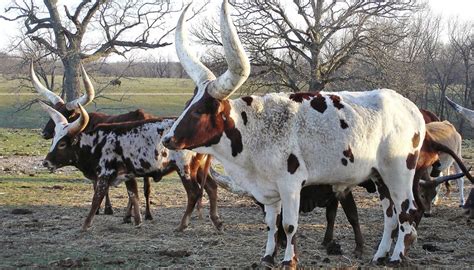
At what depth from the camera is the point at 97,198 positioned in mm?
10500

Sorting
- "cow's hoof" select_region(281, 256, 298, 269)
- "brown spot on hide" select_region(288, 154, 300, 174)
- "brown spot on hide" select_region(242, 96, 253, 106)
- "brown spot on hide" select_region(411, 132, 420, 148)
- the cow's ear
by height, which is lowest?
"cow's hoof" select_region(281, 256, 298, 269)

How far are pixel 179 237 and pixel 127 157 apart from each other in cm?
179

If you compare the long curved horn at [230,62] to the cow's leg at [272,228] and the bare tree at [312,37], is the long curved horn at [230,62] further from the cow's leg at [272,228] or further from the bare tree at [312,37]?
the bare tree at [312,37]

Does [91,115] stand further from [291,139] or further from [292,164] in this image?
[292,164]

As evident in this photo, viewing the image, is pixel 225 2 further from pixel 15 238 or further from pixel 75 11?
pixel 75 11

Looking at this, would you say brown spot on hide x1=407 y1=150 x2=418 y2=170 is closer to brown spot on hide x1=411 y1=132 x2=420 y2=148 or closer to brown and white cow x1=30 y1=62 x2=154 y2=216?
brown spot on hide x1=411 y1=132 x2=420 y2=148

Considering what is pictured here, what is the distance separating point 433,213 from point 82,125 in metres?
6.40

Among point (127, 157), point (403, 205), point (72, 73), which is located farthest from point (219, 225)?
point (72, 73)

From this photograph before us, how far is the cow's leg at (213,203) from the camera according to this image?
10.4 metres

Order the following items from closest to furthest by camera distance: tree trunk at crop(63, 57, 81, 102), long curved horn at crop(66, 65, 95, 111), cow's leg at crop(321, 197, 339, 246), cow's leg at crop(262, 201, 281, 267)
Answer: cow's leg at crop(262, 201, 281, 267)
cow's leg at crop(321, 197, 339, 246)
long curved horn at crop(66, 65, 95, 111)
tree trunk at crop(63, 57, 81, 102)

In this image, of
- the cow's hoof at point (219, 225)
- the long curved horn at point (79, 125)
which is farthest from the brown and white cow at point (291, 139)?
the long curved horn at point (79, 125)

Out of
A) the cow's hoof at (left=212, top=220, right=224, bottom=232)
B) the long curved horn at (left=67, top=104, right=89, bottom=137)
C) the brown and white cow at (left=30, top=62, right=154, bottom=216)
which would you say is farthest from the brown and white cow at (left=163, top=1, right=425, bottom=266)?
the brown and white cow at (left=30, top=62, right=154, bottom=216)

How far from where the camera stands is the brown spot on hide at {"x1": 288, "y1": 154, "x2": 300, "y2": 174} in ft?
21.9

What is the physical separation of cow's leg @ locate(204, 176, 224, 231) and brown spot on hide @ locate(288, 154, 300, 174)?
3876mm
